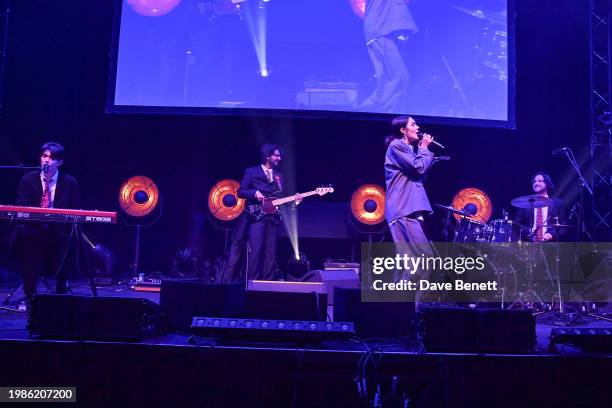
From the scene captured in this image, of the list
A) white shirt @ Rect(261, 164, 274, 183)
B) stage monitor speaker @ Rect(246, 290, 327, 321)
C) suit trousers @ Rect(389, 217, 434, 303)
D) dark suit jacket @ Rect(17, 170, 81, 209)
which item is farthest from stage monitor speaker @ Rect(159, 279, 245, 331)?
white shirt @ Rect(261, 164, 274, 183)

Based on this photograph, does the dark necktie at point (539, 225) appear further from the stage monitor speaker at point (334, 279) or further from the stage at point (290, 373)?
the stage at point (290, 373)

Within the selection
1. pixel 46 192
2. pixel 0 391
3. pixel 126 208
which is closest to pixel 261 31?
pixel 126 208

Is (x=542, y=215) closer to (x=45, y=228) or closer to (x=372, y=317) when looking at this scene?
(x=372, y=317)

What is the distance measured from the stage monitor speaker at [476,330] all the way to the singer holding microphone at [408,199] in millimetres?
1494

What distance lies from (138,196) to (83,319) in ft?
16.9

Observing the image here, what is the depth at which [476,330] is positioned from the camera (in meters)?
3.04

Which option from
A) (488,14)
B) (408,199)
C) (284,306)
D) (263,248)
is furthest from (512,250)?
(488,14)

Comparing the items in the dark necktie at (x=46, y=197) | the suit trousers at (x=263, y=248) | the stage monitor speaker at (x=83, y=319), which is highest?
the dark necktie at (x=46, y=197)

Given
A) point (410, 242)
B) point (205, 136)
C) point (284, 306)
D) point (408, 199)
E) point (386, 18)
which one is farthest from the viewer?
point (205, 136)

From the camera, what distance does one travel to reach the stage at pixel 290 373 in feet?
9.70

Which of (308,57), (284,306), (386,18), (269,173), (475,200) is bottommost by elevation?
(284,306)

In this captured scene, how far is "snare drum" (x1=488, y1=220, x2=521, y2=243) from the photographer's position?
600 cm

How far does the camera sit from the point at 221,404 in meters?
3.03

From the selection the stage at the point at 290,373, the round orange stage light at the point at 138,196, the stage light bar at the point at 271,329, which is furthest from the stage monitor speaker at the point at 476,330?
the round orange stage light at the point at 138,196
